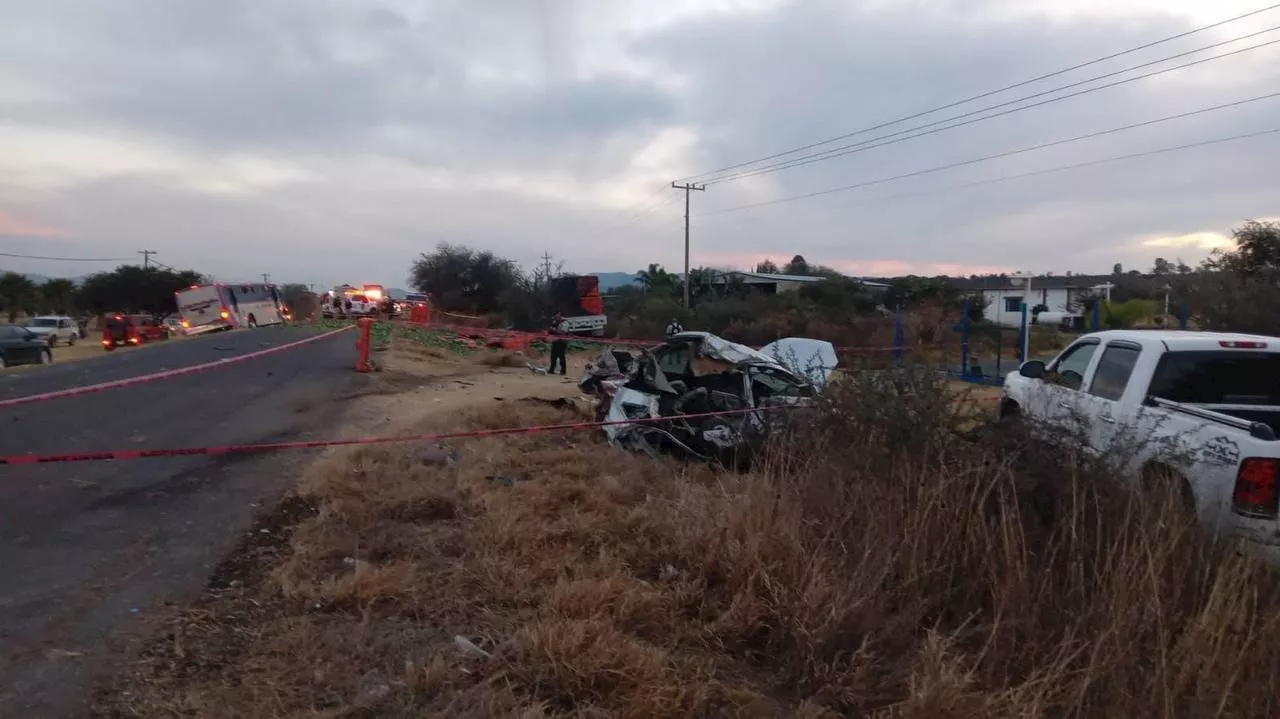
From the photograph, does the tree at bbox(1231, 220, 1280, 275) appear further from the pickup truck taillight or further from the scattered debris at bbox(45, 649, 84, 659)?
the scattered debris at bbox(45, 649, 84, 659)

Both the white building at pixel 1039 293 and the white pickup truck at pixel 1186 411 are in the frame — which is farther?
the white building at pixel 1039 293

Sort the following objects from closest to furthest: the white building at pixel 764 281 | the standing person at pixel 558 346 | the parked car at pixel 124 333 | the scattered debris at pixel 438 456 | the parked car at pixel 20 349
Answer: the scattered debris at pixel 438 456
the standing person at pixel 558 346
the parked car at pixel 20 349
the parked car at pixel 124 333
the white building at pixel 764 281

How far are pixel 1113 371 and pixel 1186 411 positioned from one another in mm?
1371

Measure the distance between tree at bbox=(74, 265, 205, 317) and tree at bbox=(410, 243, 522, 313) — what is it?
801 inches

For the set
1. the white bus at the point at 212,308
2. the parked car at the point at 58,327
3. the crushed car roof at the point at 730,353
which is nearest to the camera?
the crushed car roof at the point at 730,353

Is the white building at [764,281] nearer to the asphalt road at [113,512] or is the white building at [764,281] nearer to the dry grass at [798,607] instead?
the asphalt road at [113,512]

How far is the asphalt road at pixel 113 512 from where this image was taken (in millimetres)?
3818

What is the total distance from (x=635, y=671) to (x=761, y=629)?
0.88 metres

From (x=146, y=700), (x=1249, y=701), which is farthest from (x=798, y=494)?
(x=146, y=700)

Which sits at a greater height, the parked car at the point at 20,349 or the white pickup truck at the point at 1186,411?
the white pickup truck at the point at 1186,411

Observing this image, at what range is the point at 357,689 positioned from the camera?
341 centimetres

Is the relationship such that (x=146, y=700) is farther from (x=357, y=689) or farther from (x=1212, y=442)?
(x=1212, y=442)

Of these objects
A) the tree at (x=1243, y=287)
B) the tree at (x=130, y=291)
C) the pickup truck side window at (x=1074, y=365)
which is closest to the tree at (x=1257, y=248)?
the tree at (x=1243, y=287)

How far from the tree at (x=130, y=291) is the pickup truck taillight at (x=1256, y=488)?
72.9m
